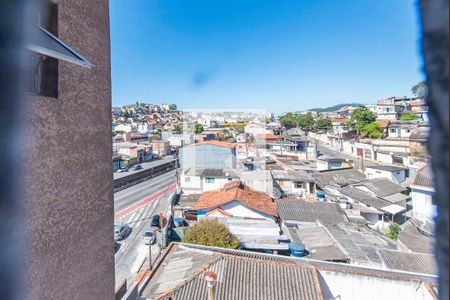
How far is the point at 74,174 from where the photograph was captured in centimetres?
174

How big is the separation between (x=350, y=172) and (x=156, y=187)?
13019 mm

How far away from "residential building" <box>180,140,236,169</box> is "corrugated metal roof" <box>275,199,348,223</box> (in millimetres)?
6408

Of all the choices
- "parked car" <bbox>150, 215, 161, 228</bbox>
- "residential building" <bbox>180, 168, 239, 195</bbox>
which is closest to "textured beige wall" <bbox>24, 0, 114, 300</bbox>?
"parked car" <bbox>150, 215, 161, 228</bbox>

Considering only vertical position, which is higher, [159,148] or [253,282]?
[159,148]

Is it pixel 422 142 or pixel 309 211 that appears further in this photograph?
pixel 309 211

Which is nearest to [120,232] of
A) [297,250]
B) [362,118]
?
[297,250]

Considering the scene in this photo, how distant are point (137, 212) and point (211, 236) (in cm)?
750

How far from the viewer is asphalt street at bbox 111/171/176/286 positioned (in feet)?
28.4

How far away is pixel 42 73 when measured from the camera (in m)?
1.56

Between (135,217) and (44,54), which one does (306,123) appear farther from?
(44,54)

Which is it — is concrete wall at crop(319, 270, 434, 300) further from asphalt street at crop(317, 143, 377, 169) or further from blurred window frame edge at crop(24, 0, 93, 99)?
asphalt street at crop(317, 143, 377, 169)

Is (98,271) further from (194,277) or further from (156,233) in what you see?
(156,233)

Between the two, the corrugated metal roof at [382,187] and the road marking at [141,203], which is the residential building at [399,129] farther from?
the road marking at [141,203]

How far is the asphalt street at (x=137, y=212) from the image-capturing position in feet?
28.4
